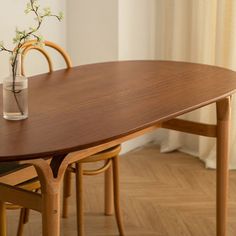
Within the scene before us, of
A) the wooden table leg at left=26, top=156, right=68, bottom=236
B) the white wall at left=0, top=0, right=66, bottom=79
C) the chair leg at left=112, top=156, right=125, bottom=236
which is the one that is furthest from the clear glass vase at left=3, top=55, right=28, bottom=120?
the white wall at left=0, top=0, right=66, bottom=79

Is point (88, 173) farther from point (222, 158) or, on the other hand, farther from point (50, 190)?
point (50, 190)

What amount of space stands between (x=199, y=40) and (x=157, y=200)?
1086 mm

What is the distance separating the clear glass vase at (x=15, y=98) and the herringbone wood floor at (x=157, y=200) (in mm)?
1105

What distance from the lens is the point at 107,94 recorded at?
7.90 ft

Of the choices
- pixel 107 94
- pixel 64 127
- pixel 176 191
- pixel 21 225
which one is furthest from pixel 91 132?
pixel 176 191

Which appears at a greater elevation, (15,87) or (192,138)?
(15,87)

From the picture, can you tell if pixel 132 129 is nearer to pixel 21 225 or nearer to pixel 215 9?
pixel 21 225

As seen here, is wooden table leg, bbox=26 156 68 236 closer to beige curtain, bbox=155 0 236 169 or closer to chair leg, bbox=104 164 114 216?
chair leg, bbox=104 164 114 216

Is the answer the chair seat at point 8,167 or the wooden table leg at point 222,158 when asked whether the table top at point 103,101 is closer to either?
the wooden table leg at point 222,158

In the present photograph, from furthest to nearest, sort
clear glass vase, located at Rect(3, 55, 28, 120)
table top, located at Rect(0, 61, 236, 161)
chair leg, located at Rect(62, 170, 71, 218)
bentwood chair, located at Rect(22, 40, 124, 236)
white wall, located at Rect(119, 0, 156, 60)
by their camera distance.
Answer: white wall, located at Rect(119, 0, 156, 60) → chair leg, located at Rect(62, 170, 71, 218) → bentwood chair, located at Rect(22, 40, 124, 236) → clear glass vase, located at Rect(3, 55, 28, 120) → table top, located at Rect(0, 61, 236, 161)

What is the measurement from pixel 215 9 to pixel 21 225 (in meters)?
1.88

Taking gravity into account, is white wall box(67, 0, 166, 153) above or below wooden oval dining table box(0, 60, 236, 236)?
above

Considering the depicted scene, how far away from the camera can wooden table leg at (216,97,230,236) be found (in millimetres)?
2734

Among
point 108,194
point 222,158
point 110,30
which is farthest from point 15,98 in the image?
point 110,30
